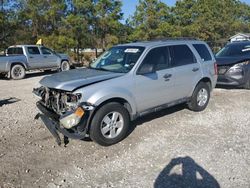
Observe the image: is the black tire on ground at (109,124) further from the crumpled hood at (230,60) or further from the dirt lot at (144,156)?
the crumpled hood at (230,60)

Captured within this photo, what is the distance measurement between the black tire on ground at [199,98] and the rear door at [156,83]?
91cm

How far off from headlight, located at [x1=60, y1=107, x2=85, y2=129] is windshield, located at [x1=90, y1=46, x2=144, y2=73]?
1.32 m

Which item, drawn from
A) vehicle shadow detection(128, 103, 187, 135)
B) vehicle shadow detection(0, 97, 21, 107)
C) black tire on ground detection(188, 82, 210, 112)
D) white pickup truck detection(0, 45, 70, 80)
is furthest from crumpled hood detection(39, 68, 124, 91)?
white pickup truck detection(0, 45, 70, 80)

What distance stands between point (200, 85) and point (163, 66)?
1.43 m

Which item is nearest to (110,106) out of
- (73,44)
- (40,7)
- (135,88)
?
(135,88)

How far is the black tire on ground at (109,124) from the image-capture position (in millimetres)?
4695

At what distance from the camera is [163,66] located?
5852 millimetres

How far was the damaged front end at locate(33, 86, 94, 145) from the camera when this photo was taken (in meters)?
4.49

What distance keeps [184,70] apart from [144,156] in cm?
245

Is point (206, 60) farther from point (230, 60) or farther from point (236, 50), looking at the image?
point (236, 50)

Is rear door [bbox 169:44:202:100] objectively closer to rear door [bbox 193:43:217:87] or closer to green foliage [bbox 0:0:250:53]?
rear door [bbox 193:43:217:87]

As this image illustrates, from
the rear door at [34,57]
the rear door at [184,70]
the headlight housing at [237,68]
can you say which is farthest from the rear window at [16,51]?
the rear door at [184,70]

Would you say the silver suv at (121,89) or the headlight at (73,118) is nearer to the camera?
the headlight at (73,118)

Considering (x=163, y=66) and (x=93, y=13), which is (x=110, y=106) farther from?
(x=93, y=13)
